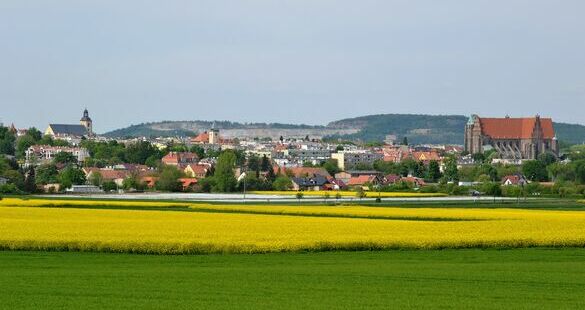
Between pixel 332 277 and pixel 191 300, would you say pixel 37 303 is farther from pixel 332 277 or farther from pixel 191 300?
pixel 332 277

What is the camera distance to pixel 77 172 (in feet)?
452

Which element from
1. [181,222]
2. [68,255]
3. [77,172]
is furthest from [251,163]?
[68,255]

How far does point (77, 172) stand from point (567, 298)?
11795cm

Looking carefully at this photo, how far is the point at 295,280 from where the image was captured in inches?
1021

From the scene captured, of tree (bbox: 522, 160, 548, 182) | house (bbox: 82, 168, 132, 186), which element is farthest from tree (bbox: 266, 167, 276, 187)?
tree (bbox: 522, 160, 548, 182)

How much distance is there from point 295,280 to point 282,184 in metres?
106

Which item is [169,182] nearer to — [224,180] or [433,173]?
[224,180]

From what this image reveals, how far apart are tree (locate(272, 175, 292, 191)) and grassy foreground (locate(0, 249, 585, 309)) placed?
319ft

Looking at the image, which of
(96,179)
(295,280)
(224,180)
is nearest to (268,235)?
(295,280)

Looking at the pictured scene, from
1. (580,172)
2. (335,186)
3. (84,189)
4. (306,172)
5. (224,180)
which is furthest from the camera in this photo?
(306,172)

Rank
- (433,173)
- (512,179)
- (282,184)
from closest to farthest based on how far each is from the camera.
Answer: (282,184) → (512,179) → (433,173)

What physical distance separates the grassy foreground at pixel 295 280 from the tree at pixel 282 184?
9714 cm

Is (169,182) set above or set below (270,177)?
below

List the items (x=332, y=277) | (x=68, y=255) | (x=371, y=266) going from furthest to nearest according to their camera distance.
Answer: (x=68, y=255), (x=371, y=266), (x=332, y=277)
